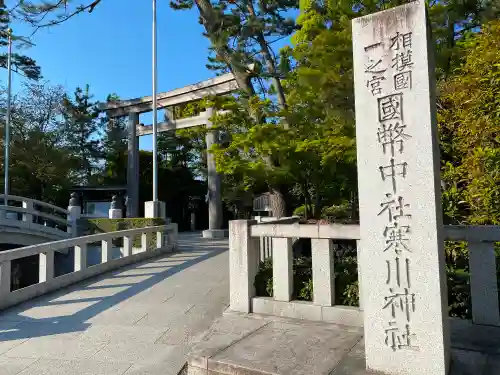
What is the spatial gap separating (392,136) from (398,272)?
120 cm

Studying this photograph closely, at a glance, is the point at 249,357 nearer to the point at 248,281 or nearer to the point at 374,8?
the point at 248,281

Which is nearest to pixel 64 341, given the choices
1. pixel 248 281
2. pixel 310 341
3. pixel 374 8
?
pixel 248 281

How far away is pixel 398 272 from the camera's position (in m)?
3.11

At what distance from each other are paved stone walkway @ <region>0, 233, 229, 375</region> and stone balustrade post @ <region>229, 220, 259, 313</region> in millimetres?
480

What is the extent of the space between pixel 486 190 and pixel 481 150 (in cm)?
52

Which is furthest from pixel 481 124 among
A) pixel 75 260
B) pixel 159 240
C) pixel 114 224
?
pixel 114 224

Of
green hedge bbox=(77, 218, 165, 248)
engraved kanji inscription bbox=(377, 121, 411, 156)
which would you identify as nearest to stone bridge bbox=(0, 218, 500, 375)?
engraved kanji inscription bbox=(377, 121, 411, 156)

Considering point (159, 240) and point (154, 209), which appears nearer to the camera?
point (159, 240)

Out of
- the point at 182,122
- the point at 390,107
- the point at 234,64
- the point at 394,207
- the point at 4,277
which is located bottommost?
the point at 4,277

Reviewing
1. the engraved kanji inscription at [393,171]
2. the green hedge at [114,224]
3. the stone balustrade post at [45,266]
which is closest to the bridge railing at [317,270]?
the engraved kanji inscription at [393,171]

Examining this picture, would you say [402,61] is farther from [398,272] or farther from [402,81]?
[398,272]

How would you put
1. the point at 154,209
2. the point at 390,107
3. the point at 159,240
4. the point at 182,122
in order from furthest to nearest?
1. the point at 182,122
2. the point at 154,209
3. the point at 159,240
4. the point at 390,107

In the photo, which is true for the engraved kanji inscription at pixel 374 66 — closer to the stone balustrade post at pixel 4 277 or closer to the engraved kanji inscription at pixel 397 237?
the engraved kanji inscription at pixel 397 237

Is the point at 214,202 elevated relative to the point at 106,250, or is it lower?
elevated
